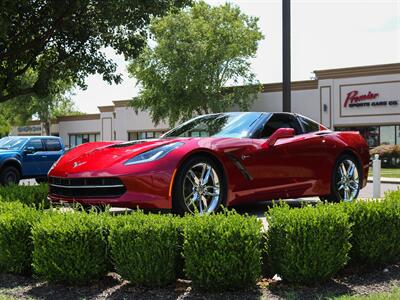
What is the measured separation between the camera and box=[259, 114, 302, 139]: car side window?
728 centimetres

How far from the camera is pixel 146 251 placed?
418cm

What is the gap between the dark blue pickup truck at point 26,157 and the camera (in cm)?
1599

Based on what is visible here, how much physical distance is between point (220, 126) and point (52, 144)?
12138mm

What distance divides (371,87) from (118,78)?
2572 centimetres

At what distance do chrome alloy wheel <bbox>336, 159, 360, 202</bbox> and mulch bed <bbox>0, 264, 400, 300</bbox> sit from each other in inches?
135

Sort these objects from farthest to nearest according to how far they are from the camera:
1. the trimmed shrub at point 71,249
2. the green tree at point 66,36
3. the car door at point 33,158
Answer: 1. the car door at point 33,158
2. the green tree at point 66,36
3. the trimmed shrub at point 71,249

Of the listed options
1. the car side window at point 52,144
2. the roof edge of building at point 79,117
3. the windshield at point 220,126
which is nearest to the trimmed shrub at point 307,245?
the windshield at point 220,126

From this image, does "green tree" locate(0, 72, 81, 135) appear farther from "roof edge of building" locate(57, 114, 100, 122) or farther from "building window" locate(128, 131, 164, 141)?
"building window" locate(128, 131, 164, 141)

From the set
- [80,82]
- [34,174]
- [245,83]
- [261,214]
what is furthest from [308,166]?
[245,83]

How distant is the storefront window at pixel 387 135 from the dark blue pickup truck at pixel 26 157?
73.4 feet

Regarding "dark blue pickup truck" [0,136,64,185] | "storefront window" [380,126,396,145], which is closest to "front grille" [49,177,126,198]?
"dark blue pickup truck" [0,136,64,185]

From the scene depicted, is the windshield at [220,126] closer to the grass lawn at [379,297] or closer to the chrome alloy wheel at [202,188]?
the chrome alloy wheel at [202,188]

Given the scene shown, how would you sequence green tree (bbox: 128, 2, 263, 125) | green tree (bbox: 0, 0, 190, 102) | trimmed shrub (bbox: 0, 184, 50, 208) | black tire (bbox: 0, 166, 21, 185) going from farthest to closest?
green tree (bbox: 128, 2, 263, 125)
black tire (bbox: 0, 166, 21, 185)
green tree (bbox: 0, 0, 190, 102)
trimmed shrub (bbox: 0, 184, 50, 208)

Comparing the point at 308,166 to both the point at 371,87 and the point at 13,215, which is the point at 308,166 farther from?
the point at 371,87
